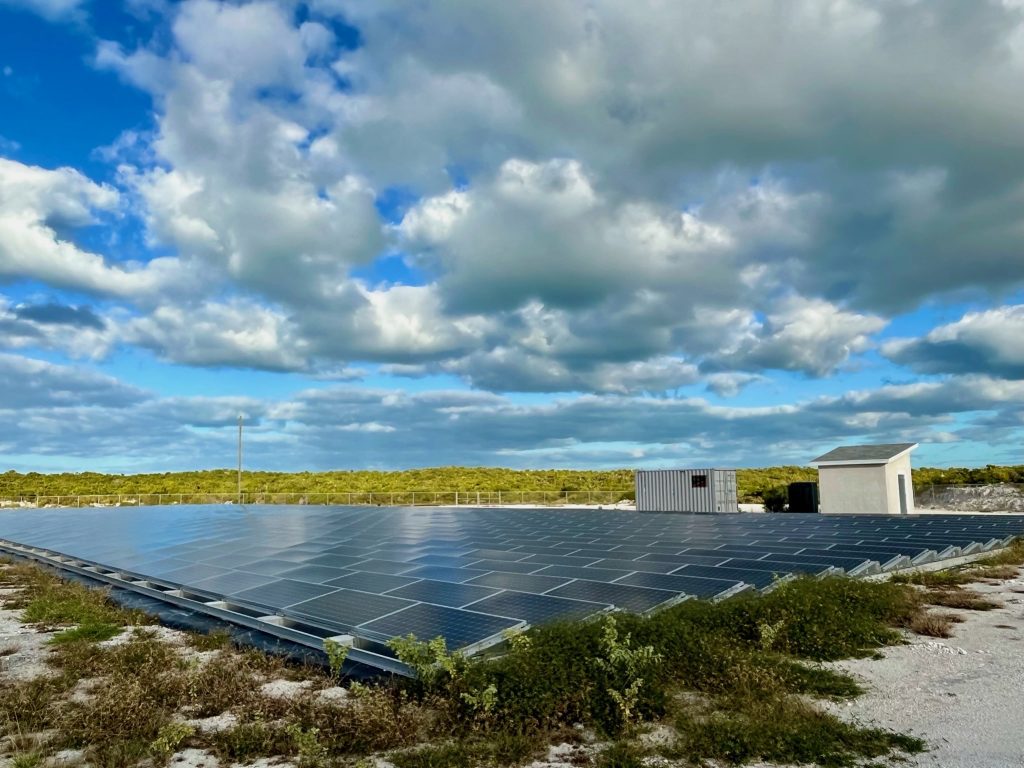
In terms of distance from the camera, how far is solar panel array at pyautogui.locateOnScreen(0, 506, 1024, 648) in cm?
1071

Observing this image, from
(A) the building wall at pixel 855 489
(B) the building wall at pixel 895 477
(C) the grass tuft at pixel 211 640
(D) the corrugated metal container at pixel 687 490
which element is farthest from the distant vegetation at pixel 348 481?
(C) the grass tuft at pixel 211 640

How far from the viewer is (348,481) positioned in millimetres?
91188

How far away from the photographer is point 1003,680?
28.2 feet

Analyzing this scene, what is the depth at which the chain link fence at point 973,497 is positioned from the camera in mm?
43719

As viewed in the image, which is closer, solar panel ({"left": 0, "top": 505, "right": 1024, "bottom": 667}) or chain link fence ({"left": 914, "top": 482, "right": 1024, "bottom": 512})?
solar panel ({"left": 0, "top": 505, "right": 1024, "bottom": 667})

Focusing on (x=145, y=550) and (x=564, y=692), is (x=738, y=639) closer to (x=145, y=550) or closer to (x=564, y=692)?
(x=564, y=692)

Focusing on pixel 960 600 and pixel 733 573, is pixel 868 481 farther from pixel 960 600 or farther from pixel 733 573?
pixel 733 573

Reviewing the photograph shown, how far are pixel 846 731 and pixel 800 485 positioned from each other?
3825 centimetres

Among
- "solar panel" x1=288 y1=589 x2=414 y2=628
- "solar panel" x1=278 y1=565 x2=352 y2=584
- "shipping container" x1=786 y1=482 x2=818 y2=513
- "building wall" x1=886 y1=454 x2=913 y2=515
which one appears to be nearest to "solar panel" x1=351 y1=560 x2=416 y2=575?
"solar panel" x1=278 y1=565 x2=352 y2=584

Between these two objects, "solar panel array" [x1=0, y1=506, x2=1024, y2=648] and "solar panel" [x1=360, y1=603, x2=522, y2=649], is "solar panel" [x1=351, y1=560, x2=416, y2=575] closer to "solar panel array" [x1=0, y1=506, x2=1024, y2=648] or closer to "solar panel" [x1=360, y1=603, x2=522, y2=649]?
"solar panel array" [x1=0, y1=506, x2=1024, y2=648]

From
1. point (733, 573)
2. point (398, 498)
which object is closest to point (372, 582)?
point (733, 573)

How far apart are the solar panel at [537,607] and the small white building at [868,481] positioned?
1221 inches

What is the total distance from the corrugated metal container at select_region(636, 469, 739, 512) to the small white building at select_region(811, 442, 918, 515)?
4.98 metres

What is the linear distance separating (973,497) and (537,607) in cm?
4612
